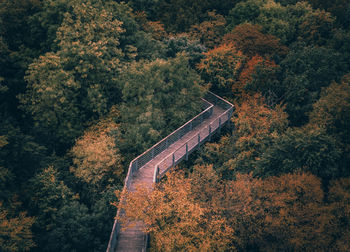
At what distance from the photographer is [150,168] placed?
97.6 ft

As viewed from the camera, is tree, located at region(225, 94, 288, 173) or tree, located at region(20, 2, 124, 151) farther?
tree, located at region(20, 2, 124, 151)

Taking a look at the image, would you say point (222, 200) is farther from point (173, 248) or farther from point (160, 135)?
point (160, 135)

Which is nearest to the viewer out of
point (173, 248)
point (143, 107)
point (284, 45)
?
point (173, 248)

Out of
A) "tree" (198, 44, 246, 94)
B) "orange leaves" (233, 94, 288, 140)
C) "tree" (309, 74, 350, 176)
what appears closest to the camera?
"tree" (309, 74, 350, 176)

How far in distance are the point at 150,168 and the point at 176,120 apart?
6396 mm

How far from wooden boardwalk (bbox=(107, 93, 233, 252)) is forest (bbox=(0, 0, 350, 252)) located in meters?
1.28

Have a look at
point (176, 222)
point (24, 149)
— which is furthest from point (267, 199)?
point (24, 149)

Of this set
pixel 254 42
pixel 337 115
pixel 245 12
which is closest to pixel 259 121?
pixel 337 115

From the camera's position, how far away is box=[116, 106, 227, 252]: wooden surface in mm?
24656

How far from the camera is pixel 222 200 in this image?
28109mm

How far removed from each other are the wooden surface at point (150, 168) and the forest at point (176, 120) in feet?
4.70

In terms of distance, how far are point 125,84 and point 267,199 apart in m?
16.8

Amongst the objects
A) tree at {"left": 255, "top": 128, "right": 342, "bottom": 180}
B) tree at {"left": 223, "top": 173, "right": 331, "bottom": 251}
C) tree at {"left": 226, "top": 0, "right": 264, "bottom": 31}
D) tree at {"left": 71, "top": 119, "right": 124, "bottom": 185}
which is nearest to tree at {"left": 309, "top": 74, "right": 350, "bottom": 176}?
tree at {"left": 255, "top": 128, "right": 342, "bottom": 180}

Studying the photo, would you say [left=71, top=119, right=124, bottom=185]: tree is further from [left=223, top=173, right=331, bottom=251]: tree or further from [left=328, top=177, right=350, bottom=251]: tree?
[left=328, top=177, right=350, bottom=251]: tree
